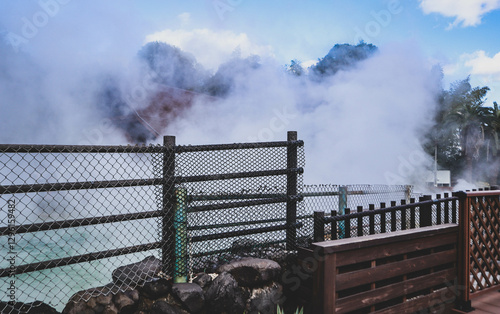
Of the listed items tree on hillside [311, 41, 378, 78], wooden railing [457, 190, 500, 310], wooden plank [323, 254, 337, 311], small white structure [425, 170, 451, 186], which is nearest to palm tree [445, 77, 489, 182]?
small white structure [425, 170, 451, 186]

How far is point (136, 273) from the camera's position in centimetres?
328

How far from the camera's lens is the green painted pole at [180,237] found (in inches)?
132

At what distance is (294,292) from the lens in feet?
11.4

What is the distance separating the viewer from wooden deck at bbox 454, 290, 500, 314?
378cm

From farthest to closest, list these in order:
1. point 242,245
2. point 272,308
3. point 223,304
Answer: point 242,245 → point 272,308 → point 223,304

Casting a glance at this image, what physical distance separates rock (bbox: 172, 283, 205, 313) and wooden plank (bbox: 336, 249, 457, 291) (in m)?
1.20

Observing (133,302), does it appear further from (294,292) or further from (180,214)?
(294,292)

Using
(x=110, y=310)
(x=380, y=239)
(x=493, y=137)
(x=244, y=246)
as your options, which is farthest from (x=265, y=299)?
(x=493, y=137)

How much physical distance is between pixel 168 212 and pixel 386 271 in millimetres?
1975

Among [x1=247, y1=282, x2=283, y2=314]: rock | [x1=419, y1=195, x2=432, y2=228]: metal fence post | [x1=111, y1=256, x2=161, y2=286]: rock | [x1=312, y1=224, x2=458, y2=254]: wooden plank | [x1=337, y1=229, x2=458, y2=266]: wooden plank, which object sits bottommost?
[x1=247, y1=282, x2=283, y2=314]: rock

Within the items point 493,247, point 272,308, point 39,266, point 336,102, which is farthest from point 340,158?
point 39,266

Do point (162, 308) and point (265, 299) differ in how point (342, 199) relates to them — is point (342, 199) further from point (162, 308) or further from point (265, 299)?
point (162, 308)

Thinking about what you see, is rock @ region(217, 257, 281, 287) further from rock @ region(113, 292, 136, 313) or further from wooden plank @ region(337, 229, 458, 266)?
wooden plank @ region(337, 229, 458, 266)

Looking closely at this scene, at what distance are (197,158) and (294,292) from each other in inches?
62.3
